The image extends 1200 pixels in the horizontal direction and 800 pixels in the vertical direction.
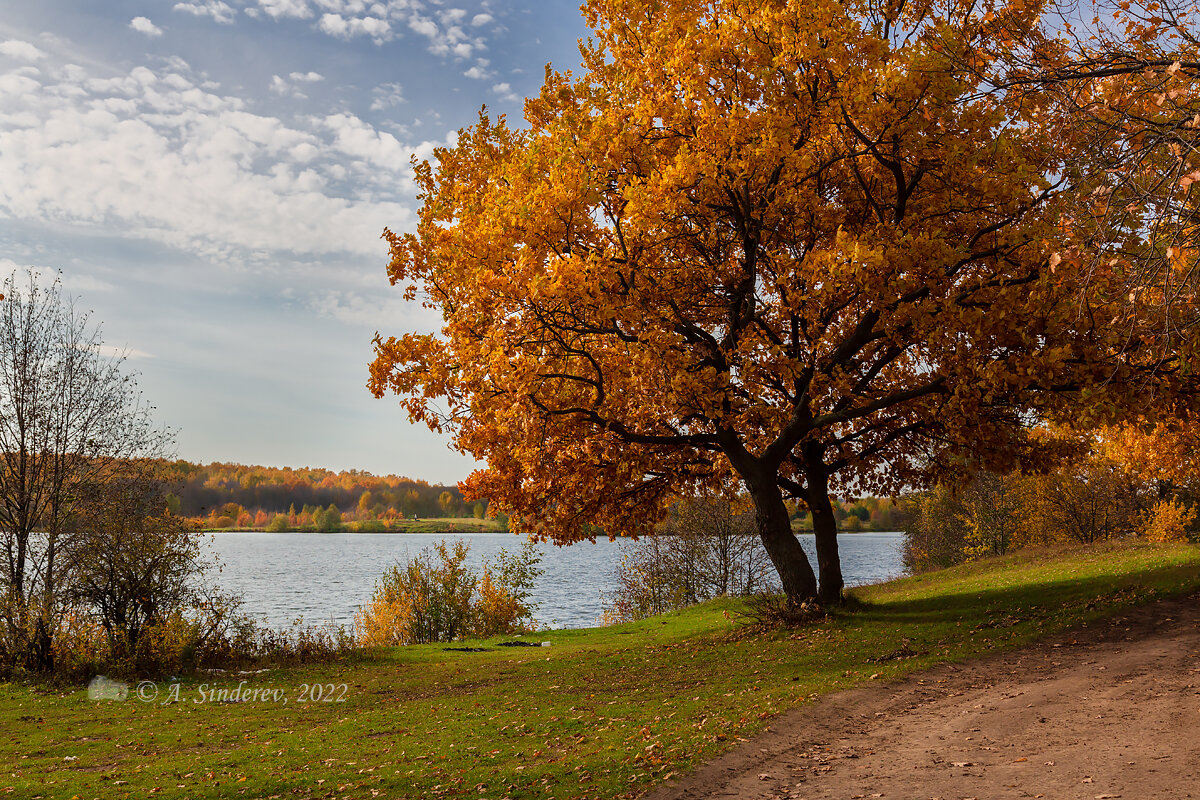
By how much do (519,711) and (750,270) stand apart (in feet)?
30.3

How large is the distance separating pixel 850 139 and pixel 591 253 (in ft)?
18.7

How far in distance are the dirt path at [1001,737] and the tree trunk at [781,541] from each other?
481cm

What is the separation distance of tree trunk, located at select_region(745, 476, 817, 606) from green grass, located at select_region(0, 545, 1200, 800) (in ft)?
3.15

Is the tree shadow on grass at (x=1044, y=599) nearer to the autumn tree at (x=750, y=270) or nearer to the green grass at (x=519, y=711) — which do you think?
the green grass at (x=519, y=711)

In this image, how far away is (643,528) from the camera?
17312mm

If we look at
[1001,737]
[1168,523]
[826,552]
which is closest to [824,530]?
[826,552]

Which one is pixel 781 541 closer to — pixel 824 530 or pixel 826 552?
pixel 826 552

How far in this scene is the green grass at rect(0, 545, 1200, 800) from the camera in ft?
25.9

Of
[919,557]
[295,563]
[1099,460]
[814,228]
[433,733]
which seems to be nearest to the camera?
[433,733]

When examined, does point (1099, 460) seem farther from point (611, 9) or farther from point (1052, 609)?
point (611, 9)

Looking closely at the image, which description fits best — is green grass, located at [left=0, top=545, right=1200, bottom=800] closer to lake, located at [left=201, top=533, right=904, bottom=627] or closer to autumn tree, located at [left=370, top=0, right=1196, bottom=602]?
autumn tree, located at [left=370, top=0, right=1196, bottom=602]

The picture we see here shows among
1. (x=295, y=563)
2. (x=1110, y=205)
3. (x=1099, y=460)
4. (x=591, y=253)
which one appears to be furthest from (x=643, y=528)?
(x=295, y=563)

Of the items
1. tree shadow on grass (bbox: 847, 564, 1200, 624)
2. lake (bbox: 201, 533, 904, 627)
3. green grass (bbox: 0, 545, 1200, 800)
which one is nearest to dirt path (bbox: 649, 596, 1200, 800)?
green grass (bbox: 0, 545, 1200, 800)

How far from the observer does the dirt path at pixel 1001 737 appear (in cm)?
662
